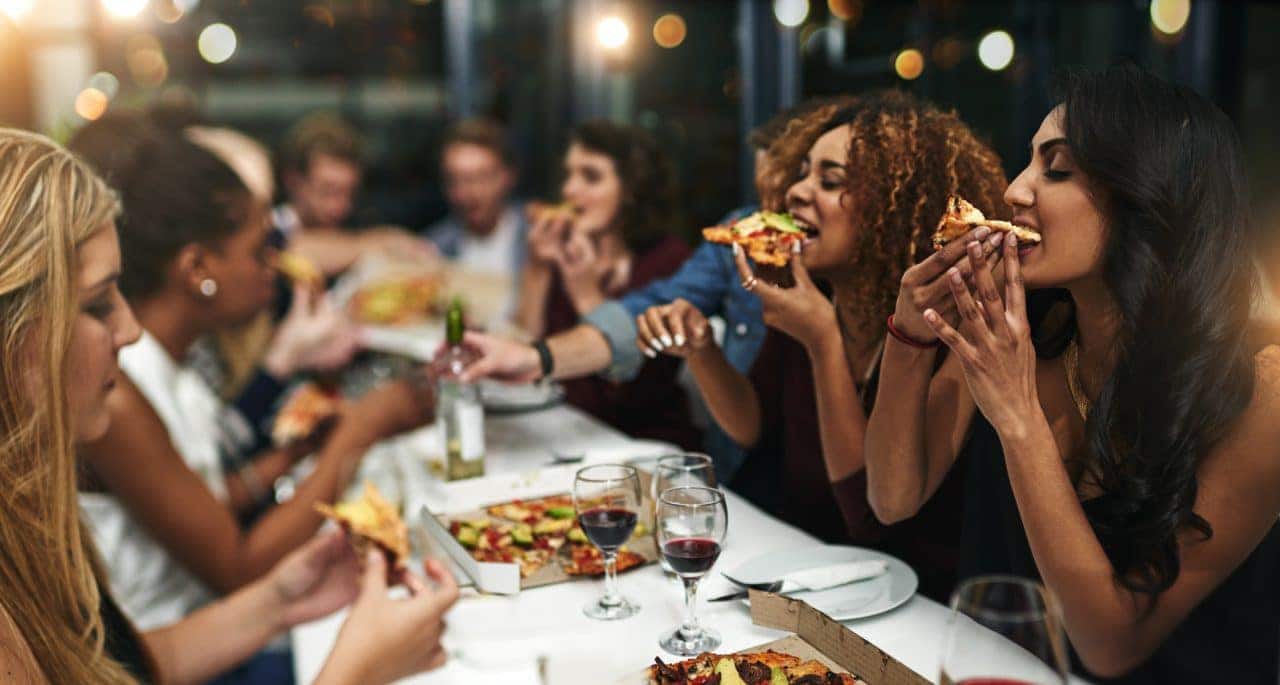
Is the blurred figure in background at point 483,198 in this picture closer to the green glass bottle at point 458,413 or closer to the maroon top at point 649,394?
the maroon top at point 649,394

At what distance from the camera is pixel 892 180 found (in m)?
1.33

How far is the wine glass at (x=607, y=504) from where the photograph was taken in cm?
133

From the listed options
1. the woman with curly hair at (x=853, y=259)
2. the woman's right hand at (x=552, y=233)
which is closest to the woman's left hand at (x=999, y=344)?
the woman with curly hair at (x=853, y=259)

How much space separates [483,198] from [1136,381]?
13.9 ft

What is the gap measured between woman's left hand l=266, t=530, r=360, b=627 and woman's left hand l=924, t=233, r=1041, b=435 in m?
1.11

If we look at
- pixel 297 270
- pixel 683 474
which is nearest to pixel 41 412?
pixel 683 474

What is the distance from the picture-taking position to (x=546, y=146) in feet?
17.4

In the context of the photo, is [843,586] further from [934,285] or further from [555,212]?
[555,212]

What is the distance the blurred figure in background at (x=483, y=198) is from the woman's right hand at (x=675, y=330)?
2.95m

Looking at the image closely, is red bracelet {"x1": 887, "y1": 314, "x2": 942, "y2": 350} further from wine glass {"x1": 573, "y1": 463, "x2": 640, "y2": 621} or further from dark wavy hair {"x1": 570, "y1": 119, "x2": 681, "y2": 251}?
dark wavy hair {"x1": 570, "y1": 119, "x2": 681, "y2": 251}

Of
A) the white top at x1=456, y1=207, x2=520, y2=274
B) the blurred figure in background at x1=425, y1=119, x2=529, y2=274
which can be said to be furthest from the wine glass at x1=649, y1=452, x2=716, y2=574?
the white top at x1=456, y1=207, x2=520, y2=274

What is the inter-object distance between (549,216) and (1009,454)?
193 cm

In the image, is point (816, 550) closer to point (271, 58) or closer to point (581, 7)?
point (581, 7)

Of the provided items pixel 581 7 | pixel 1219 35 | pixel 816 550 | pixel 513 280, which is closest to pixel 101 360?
pixel 816 550
